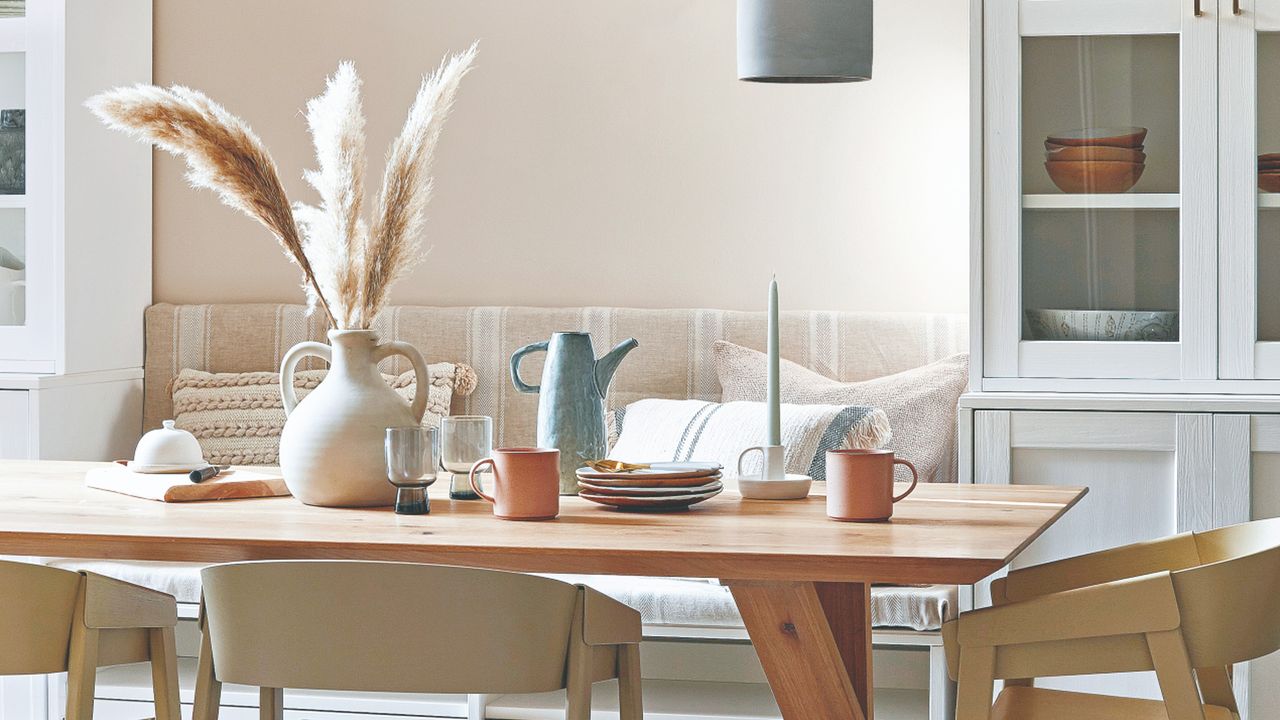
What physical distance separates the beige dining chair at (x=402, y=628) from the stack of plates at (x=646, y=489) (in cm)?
39

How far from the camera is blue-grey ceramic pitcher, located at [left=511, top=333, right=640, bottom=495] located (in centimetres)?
182

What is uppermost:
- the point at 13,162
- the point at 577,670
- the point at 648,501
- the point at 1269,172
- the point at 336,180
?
the point at 13,162

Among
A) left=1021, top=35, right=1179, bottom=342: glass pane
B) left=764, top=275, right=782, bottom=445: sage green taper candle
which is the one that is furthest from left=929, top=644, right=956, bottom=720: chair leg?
left=764, top=275, right=782, bottom=445: sage green taper candle

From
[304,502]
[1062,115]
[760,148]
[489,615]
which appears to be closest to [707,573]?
[489,615]

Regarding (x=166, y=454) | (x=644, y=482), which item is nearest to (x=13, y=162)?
(x=166, y=454)

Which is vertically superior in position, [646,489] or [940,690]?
[646,489]

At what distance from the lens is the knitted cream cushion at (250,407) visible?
3094mm

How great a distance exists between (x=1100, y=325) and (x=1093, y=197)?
9.4 inches

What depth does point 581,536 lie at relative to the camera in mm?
1468

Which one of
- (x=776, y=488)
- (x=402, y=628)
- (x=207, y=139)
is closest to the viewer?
(x=402, y=628)

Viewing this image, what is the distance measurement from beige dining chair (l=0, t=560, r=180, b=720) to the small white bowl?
0.75 meters

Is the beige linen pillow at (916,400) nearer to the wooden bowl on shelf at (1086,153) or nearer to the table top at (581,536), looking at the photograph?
the wooden bowl on shelf at (1086,153)

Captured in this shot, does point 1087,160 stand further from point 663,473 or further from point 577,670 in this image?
point 577,670

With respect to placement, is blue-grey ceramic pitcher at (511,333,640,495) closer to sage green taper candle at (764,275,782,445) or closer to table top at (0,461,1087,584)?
table top at (0,461,1087,584)
